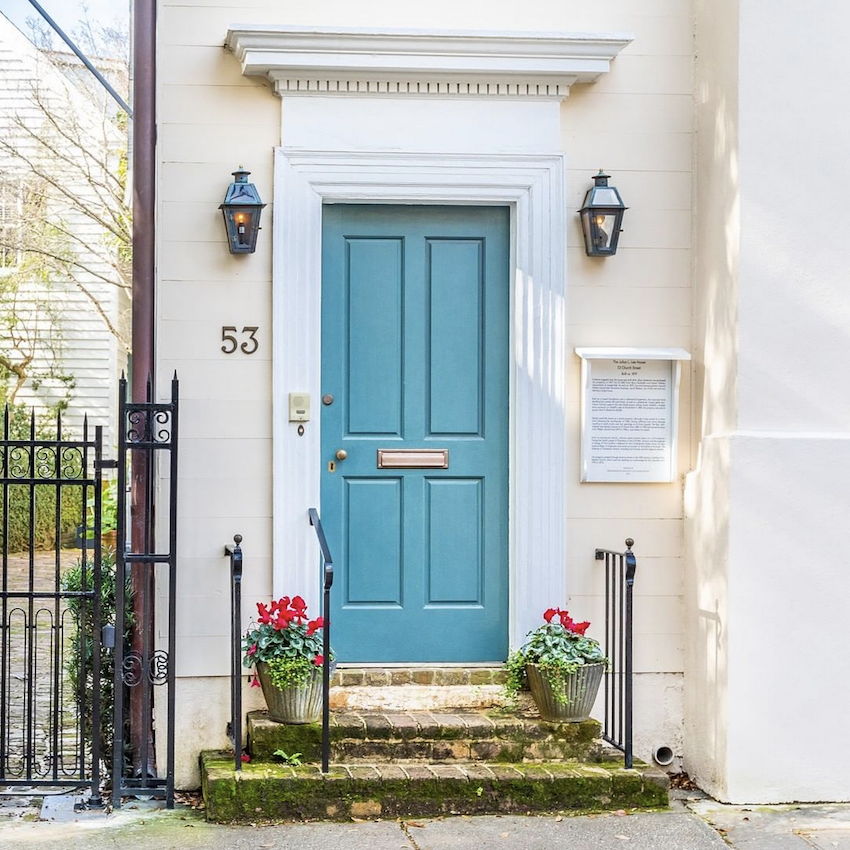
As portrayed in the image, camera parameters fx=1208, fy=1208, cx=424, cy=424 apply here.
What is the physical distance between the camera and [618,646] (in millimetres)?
5707

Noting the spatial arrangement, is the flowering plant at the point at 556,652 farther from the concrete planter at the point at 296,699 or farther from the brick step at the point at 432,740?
the concrete planter at the point at 296,699

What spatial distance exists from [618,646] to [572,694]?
54 cm

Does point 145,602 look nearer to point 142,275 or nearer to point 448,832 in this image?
point 142,275

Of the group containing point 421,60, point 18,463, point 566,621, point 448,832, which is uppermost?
point 421,60

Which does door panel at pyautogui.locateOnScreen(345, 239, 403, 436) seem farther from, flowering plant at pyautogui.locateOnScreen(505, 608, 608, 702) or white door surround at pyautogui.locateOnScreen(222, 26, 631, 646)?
flowering plant at pyautogui.locateOnScreen(505, 608, 608, 702)

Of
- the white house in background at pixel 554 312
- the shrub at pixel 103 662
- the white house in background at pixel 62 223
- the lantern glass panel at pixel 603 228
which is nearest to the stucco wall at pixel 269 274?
the white house in background at pixel 554 312

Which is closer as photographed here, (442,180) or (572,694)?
(572,694)

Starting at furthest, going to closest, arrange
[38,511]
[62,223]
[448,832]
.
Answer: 1. [62,223]
2. [38,511]
3. [448,832]

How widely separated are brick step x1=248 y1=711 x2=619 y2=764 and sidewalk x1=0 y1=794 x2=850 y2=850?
34 cm

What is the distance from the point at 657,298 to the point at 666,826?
241 centimetres

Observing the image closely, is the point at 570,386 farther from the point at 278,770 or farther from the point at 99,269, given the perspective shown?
the point at 99,269

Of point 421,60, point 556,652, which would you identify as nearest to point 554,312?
point 421,60

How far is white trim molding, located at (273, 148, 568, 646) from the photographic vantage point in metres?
5.55

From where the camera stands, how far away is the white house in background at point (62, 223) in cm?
1372
